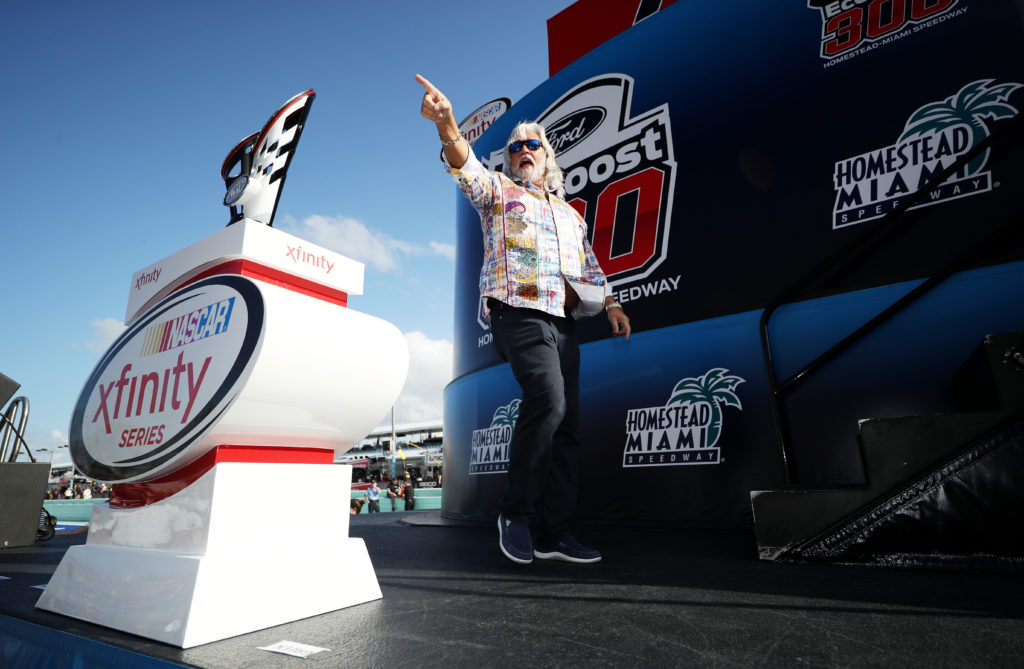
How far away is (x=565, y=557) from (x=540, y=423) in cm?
43

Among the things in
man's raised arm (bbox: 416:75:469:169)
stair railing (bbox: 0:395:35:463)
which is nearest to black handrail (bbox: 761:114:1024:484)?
man's raised arm (bbox: 416:75:469:169)

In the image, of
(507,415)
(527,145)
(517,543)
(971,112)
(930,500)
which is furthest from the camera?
(507,415)

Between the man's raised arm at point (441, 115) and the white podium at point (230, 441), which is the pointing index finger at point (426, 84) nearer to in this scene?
the man's raised arm at point (441, 115)

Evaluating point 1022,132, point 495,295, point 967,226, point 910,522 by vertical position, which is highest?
point 1022,132

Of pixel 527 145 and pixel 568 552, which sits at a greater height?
pixel 527 145

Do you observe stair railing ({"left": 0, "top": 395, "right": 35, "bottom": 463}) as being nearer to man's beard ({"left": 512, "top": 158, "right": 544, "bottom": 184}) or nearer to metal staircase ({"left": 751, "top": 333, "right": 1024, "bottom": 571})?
man's beard ({"left": 512, "top": 158, "right": 544, "bottom": 184})

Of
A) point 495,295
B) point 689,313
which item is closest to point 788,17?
point 689,313

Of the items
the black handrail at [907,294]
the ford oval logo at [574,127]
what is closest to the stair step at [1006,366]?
the black handrail at [907,294]

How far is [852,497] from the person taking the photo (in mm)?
1557

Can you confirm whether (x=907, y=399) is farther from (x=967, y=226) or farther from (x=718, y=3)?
(x=718, y=3)

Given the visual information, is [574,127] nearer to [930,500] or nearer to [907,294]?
[907,294]

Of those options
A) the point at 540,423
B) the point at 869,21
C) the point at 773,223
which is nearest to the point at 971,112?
the point at 869,21

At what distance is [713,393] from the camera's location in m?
2.63

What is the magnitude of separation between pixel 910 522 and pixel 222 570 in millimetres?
1678
